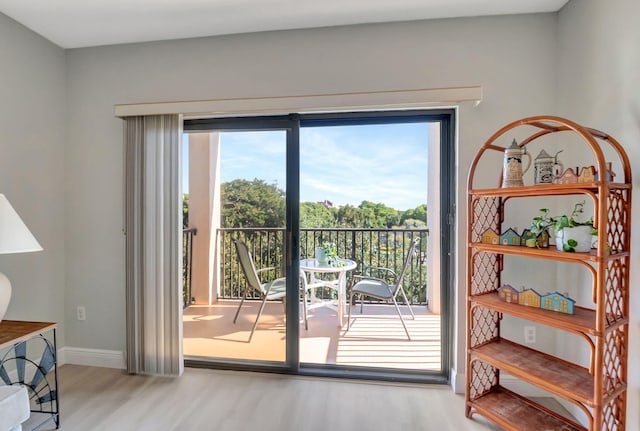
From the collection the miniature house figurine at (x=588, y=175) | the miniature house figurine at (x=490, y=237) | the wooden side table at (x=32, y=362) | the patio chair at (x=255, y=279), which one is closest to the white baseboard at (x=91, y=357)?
the wooden side table at (x=32, y=362)

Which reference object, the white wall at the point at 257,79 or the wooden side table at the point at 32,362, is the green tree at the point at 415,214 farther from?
the wooden side table at the point at 32,362

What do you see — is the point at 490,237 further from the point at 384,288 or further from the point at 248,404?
the point at 248,404

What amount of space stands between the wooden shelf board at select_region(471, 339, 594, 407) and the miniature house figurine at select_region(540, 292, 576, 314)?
0.31 meters

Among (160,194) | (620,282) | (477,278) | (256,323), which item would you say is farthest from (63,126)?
(620,282)

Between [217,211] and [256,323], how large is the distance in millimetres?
1013

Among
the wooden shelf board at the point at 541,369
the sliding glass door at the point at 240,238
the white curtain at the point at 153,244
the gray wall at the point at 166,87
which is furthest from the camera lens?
the sliding glass door at the point at 240,238

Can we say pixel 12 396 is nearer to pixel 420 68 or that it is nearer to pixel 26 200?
pixel 26 200

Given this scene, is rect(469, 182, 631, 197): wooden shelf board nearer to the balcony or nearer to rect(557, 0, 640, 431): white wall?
rect(557, 0, 640, 431): white wall

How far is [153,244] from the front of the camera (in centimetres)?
233

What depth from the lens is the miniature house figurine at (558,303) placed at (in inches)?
60.9

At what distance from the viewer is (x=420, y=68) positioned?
2.14 metres

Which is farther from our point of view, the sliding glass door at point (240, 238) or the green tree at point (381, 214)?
the green tree at point (381, 214)

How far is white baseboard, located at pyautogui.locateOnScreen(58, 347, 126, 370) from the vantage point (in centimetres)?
246

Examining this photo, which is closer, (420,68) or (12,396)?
(12,396)
